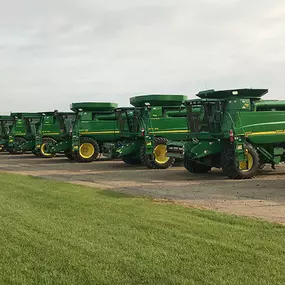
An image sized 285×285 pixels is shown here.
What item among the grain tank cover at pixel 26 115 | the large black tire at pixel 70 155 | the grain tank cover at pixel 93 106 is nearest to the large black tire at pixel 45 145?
the grain tank cover at pixel 26 115

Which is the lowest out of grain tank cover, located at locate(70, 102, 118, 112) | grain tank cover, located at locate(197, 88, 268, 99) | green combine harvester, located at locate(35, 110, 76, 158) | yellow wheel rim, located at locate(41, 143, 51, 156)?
yellow wheel rim, located at locate(41, 143, 51, 156)

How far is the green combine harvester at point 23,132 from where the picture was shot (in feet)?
91.1

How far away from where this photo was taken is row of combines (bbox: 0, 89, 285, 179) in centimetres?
1448

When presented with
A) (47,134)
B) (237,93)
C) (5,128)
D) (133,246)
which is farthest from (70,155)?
(133,246)

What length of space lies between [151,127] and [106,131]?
476 centimetres

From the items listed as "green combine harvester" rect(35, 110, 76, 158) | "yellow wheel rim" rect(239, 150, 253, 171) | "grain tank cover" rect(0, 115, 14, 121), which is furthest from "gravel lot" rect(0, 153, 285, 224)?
"grain tank cover" rect(0, 115, 14, 121)

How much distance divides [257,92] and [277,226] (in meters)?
8.86

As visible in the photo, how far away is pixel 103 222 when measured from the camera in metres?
7.11

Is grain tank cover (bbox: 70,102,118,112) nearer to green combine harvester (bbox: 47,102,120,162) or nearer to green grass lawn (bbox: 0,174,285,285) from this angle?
green combine harvester (bbox: 47,102,120,162)

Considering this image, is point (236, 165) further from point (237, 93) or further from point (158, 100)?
point (158, 100)

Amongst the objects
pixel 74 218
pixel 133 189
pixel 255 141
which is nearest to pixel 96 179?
pixel 133 189

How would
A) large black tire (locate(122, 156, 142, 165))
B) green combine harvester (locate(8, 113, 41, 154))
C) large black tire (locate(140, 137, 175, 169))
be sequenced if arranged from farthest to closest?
1. green combine harvester (locate(8, 113, 41, 154))
2. large black tire (locate(122, 156, 142, 165))
3. large black tire (locate(140, 137, 175, 169))

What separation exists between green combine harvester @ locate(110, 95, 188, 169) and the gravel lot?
737 mm

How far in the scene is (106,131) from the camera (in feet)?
76.2
